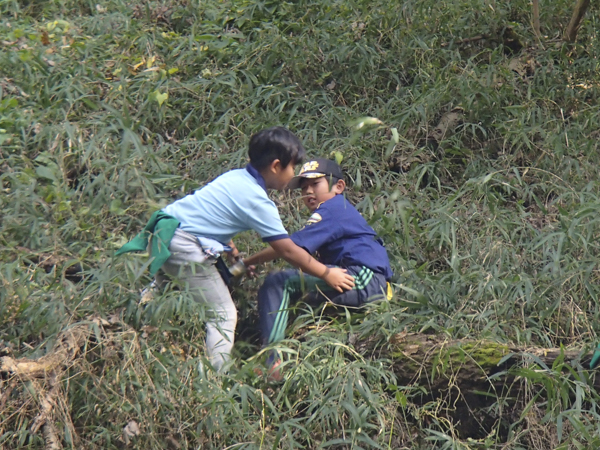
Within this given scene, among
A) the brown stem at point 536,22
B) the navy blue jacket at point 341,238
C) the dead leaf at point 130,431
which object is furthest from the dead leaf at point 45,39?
the dead leaf at point 130,431

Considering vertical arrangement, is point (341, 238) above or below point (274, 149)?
below

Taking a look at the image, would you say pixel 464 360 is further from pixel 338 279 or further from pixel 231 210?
pixel 231 210

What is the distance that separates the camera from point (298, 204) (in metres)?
5.00

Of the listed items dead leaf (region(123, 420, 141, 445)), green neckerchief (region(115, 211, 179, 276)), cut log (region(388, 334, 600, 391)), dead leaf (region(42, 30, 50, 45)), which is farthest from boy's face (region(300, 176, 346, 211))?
dead leaf (region(42, 30, 50, 45))

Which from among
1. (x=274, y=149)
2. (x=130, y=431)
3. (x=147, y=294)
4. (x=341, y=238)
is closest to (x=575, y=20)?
(x=341, y=238)

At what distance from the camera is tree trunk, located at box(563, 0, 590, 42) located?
18.6ft

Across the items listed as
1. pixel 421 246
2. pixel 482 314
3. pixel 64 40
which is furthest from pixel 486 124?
pixel 64 40

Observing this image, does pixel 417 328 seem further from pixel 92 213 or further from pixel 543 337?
pixel 92 213

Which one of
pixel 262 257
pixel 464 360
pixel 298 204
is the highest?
pixel 262 257

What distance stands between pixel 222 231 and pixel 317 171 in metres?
0.68

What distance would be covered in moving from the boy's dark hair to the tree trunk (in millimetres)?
2810

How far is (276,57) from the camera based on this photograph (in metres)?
5.96

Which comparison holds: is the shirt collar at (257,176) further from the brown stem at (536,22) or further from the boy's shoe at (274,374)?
the brown stem at (536,22)

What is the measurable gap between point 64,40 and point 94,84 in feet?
2.59
